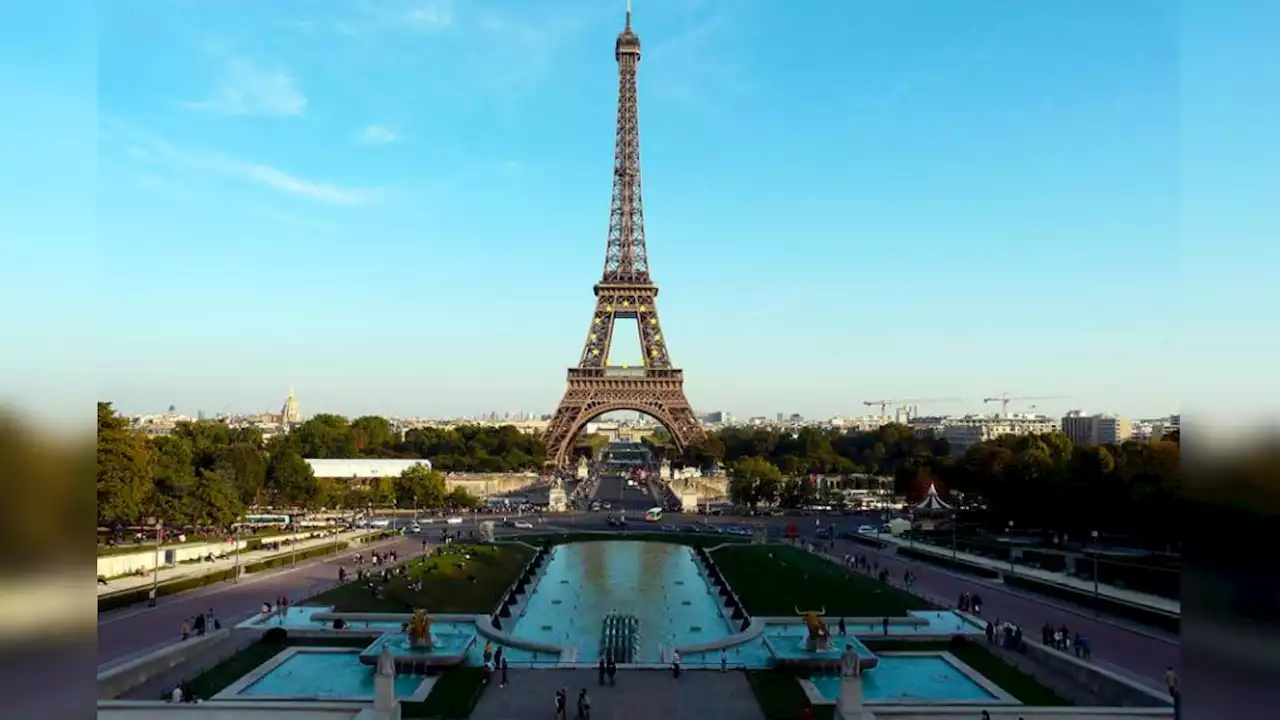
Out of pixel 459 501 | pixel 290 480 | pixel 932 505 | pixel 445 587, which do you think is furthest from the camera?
pixel 459 501

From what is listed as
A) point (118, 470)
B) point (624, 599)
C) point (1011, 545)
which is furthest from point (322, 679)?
point (1011, 545)

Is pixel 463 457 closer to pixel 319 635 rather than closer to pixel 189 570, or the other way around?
pixel 189 570

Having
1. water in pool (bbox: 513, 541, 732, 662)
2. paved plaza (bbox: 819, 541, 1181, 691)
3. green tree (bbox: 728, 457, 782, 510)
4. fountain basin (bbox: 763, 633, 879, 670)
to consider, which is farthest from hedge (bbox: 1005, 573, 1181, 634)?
green tree (bbox: 728, 457, 782, 510)

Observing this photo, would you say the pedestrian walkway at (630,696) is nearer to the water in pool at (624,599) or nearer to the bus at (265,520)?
the water in pool at (624,599)

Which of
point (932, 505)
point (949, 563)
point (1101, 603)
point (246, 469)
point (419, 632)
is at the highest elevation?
point (246, 469)

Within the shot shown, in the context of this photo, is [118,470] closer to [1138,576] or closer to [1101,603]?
[1101,603]

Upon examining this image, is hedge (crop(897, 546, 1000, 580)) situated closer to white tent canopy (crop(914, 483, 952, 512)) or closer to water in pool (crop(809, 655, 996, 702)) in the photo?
white tent canopy (crop(914, 483, 952, 512))
